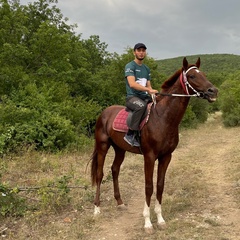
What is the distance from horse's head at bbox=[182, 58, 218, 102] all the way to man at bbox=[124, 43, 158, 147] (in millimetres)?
533

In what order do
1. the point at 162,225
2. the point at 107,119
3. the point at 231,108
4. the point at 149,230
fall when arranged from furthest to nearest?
the point at 231,108
the point at 107,119
the point at 162,225
the point at 149,230

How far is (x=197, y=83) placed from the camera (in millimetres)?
4383

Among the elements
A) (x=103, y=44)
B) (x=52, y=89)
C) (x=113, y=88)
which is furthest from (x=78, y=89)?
(x=103, y=44)

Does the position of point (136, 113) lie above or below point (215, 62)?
below

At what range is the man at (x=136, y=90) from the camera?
484 cm

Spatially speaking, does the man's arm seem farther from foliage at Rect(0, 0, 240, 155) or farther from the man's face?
foliage at Rect(0, 0, 240, 155)

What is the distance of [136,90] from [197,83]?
114 cm

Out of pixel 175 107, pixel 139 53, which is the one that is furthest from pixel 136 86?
pixel 175 107

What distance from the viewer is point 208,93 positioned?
421 centimetres

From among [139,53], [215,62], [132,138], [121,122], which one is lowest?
[132,138]

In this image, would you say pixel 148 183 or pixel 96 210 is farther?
pixel 96 210

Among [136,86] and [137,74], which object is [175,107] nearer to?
[136,86]

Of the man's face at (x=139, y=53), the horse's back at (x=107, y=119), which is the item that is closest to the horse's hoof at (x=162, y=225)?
the horse's back at (x=107, y=119)

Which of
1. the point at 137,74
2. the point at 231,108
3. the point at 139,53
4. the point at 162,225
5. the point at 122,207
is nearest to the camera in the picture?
the point at 162,225
